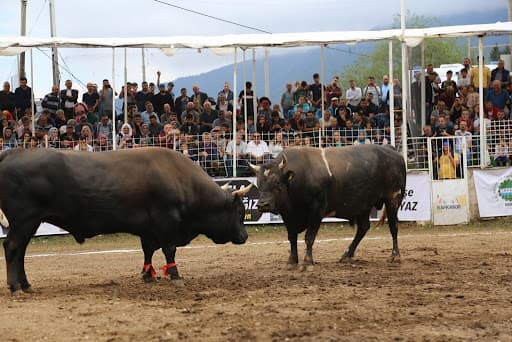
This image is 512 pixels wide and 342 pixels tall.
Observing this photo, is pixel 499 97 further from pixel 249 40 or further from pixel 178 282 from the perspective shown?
pixel 178 282

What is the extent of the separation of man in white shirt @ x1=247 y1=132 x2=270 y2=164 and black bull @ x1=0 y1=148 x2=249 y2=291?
25.2 feet

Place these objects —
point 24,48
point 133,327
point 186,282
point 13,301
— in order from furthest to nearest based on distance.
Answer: point 24,48, point 186,282, point 13,301, point 133,327

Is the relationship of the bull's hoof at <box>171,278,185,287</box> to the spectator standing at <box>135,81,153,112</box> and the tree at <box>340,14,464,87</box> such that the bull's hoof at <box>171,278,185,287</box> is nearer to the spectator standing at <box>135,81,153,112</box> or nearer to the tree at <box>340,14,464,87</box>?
the spectator standing at <box>135,81,153,112</box>

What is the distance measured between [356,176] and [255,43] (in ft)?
22.6

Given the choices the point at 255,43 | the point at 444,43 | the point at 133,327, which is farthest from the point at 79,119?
the point at 444,43

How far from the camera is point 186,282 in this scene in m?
12.4

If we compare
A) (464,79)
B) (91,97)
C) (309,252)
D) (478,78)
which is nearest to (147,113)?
(91,97)

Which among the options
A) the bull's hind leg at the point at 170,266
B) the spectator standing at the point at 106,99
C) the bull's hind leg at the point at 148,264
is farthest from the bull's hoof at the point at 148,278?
the spectator standing at the point at 106,99

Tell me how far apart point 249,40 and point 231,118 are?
2.51 m

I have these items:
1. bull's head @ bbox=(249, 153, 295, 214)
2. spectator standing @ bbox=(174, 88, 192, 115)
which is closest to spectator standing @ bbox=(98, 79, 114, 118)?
spectator standing @ bbox=(174, 88, 192, 115)

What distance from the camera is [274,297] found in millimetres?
10625

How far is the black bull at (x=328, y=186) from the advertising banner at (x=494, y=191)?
654 centimetres

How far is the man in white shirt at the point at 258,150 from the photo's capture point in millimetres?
20484

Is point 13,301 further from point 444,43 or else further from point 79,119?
point 444,43
